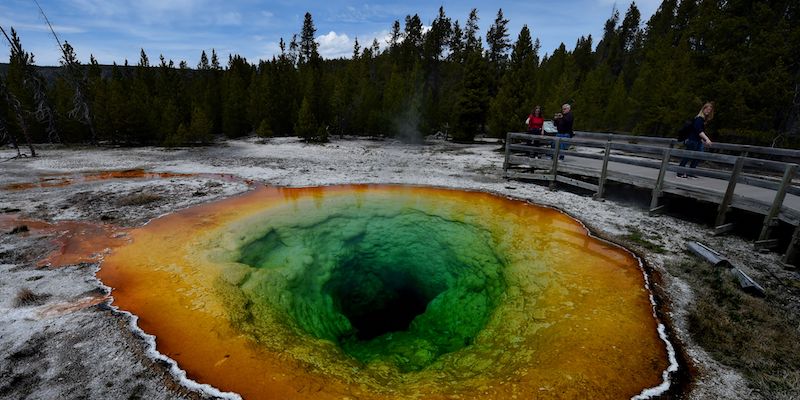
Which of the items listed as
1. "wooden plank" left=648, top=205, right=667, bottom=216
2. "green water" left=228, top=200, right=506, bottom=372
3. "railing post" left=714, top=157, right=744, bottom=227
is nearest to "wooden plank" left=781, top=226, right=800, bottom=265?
"railing post" left=714, top=157, right=744, bottom=227

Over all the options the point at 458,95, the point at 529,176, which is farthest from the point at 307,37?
the point at 529,176

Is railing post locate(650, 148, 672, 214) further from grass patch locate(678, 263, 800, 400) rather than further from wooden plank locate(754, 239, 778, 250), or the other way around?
grass patch locate(678, 263, 800, 400)

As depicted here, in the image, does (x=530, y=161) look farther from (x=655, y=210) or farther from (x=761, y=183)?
(x=761, y=183)

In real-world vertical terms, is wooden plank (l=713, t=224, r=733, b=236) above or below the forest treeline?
below

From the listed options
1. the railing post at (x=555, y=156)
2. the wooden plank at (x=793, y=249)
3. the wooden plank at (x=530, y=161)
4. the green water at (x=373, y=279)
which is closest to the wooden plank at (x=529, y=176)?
the railing post at (x=555, y=156)

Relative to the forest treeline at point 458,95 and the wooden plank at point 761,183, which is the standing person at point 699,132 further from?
the forest treeline at point 458,95
